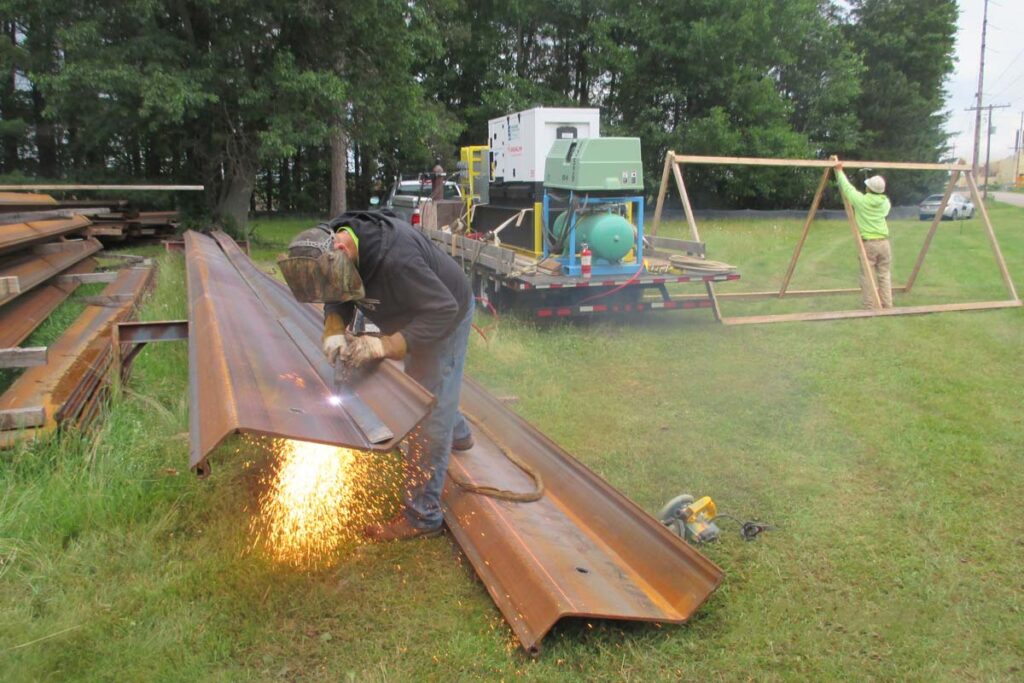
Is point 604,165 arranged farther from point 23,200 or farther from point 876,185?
point 23,200

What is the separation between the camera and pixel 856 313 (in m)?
9.55

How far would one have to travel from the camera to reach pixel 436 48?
1922 centimetres

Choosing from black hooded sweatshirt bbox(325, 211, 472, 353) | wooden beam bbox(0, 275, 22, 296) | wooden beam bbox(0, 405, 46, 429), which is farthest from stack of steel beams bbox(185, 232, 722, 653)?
wooden beam bbox(0, 275, 22, 296)

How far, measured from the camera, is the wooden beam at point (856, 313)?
9227 millimetres

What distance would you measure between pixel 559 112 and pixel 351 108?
8.80m

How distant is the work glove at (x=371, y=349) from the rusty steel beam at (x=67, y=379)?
206 centimetres

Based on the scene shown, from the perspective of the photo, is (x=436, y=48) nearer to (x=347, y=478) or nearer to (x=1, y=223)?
(x=1, y=223)

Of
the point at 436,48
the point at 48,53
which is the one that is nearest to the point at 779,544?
the point at 436,48

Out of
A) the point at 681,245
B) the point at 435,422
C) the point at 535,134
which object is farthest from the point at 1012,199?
the point at 435,422

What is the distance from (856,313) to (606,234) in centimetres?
349

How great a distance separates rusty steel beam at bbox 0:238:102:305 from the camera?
25.3 ft

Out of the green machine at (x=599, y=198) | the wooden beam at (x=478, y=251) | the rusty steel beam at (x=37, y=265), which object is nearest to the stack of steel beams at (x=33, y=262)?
the rusty steel beam at (x=37, y=265)

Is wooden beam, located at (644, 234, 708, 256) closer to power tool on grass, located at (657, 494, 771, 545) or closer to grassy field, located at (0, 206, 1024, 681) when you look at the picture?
grassy field, located at (0, 206, 1024, 681)

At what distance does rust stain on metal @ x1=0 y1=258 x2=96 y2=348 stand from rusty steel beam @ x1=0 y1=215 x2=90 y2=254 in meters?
0.52
